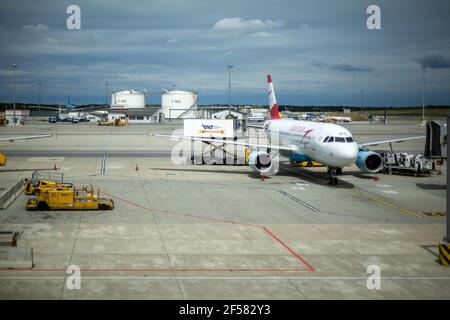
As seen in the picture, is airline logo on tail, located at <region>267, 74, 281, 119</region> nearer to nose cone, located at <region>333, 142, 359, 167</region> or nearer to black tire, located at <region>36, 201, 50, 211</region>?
nose cone, located at <region>333, 142, 359, 167</region>

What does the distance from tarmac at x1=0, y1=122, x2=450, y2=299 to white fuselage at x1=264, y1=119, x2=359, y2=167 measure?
2122 millimetres

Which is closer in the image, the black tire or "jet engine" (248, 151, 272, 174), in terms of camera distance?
the black tire

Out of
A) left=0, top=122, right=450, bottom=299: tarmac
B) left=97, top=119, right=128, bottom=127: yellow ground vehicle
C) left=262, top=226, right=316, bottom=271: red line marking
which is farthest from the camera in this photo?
left=97, top=119, right=128, bottom=127: yellow ground vehicle

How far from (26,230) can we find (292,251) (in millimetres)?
12202

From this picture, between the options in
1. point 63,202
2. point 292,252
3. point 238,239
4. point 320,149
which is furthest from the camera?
point 320,149

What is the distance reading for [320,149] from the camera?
36938mm

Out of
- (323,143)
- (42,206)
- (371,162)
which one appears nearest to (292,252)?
(42,206)

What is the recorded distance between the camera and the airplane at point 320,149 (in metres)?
35.5

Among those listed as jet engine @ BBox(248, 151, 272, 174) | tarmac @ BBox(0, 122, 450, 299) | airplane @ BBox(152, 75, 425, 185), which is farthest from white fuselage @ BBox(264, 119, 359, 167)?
jet engine @ BBox(248, 151, 272, 174)

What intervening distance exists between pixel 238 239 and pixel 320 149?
51.8ft

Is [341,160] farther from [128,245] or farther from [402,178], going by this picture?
[128,245]

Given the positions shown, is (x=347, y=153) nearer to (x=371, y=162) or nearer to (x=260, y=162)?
(x=371, y=162)

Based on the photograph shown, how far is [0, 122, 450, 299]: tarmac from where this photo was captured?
16.7 metres

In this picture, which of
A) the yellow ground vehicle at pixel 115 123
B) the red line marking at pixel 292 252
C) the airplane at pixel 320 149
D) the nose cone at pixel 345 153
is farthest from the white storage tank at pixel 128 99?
the red line marking at pixel 292 252
